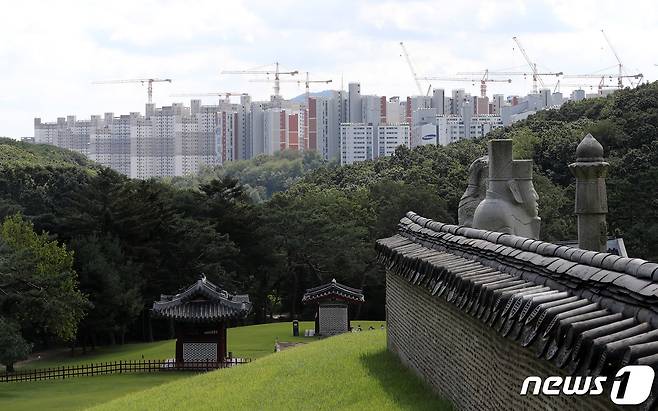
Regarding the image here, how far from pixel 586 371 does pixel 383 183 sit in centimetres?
5139

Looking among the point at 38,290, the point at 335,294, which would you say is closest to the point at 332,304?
the point at 335,294

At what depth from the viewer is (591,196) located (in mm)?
13328

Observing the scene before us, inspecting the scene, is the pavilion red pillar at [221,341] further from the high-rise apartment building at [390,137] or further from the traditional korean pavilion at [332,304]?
the high-rise apartment building at [390,137]

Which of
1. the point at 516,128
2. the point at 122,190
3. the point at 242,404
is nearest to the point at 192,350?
the point at 122,190

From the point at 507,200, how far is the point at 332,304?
87.1ft

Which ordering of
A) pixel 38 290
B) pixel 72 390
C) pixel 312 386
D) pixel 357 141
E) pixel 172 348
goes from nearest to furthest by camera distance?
pixel 312 386
pixel 72 390
pixel 38 290
pixel 172 348
pixel 357 141

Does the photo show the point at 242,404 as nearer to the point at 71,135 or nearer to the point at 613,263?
the point at 613,263

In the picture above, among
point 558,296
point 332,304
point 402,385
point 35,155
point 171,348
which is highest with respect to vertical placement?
point 35,155

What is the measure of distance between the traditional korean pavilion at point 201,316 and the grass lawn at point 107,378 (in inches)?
59.7

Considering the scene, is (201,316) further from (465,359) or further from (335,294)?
(465,359)

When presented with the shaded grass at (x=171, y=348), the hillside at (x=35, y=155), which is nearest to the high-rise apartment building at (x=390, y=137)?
the hillside at (x=35, y=155)

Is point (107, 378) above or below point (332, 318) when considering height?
below

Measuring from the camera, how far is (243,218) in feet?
171
